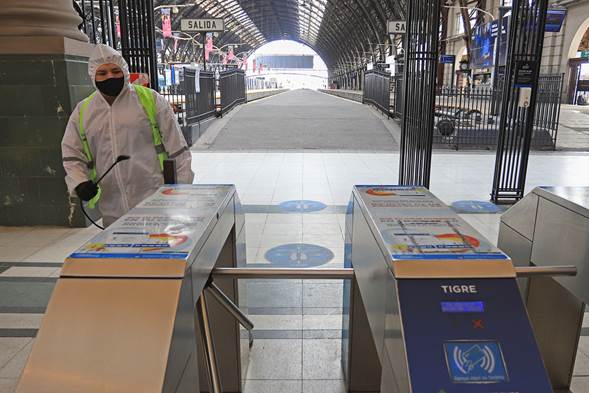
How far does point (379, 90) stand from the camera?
54.6 ft

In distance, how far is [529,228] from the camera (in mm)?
2377

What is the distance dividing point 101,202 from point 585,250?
255 centimetres

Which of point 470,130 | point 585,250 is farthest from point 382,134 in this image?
point 585,250

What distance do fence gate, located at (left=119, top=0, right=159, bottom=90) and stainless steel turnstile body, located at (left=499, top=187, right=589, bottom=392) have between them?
4.59 meters

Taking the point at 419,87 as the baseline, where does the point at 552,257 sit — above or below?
below

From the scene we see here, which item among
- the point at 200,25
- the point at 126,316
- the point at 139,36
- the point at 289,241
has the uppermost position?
the point at 200,25

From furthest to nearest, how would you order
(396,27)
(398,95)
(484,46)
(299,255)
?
(484,46) → (396,27) → (398,95) → (299,255)

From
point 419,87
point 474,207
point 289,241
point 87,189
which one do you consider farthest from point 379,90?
point 87,189

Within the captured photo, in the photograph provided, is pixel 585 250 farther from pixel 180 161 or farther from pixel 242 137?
pixel 242 137

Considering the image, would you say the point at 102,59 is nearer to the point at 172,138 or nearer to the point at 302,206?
the point at 172,138

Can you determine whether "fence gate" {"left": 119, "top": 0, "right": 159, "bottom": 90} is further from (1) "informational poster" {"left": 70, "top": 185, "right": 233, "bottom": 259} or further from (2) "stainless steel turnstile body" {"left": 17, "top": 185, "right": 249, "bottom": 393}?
(2) "stainless steel turnstile body" {"left": 17, "top": 185, "right": 249, "bottom": 393}

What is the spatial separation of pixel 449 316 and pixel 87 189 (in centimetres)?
213

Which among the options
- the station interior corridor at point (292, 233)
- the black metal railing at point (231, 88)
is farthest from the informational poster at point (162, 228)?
the black metal railing at point (231, 88)

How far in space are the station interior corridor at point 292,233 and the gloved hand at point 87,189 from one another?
103 centimetres
